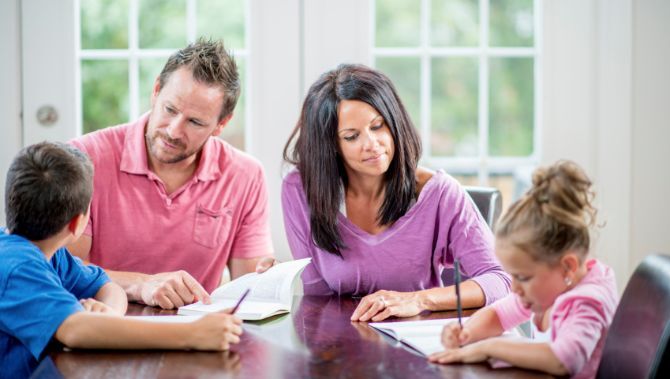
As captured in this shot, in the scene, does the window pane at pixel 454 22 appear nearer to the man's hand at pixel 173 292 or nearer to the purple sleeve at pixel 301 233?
the purple sleeve at pixel 301 233

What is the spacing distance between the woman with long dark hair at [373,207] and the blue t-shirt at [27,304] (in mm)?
782

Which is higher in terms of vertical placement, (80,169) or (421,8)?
(421,8)

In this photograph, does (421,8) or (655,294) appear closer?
(655,294)

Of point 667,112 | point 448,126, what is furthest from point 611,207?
point 448,126

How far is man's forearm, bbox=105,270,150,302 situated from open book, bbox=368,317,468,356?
59 centimetres

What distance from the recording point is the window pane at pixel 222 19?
299 cm

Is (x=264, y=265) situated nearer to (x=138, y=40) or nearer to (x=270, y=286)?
(x=270, y=286)

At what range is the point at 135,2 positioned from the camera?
3014 mm

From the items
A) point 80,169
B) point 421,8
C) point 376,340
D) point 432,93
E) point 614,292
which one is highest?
point 421,8

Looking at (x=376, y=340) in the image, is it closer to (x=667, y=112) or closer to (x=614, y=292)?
(x=614, y=292)

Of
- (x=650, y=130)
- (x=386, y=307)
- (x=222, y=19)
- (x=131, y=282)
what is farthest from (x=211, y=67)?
(x=650, y=130)

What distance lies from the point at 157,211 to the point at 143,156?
0.52ft

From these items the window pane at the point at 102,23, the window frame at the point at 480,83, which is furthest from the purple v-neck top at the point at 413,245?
the window pane at the point at 102,23

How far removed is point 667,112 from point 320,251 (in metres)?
1.52
